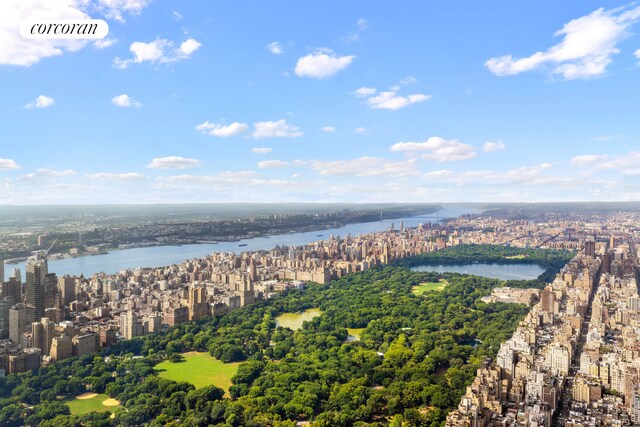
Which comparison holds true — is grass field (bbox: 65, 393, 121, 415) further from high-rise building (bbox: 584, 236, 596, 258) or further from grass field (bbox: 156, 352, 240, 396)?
high-rise building (bbox: 584, 236, 596, 258)

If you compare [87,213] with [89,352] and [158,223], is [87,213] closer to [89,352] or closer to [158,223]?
[89,352]

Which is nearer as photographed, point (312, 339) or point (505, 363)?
point (505, 363)

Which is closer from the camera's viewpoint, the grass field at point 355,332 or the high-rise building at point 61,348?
the high-rise building at point 61,348

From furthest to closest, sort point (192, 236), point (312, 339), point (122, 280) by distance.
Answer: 1. point (192, 236)
2. point (122, 280)
3. point (312, 339)

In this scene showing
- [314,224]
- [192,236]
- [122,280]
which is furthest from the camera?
[314,224]

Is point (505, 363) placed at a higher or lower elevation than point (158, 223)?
lower

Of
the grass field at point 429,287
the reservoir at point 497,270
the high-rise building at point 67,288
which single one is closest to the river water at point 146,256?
the high-rise building at point 67,288

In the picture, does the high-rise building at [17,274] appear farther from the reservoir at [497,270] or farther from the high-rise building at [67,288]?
the reservoir at [497,270]

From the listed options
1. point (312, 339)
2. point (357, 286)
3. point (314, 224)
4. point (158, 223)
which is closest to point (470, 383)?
point (312, 339)
